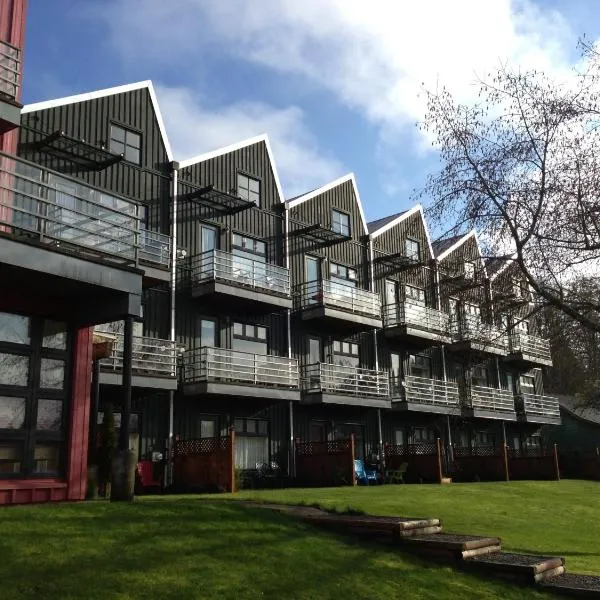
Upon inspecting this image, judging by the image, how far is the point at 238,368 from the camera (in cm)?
2416

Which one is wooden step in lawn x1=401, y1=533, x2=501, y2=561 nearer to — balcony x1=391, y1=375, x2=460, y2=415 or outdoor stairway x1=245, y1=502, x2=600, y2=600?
outdoor stairway x1=245, y1=502, x2=600, y2=600

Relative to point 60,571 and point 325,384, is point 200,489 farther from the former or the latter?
point 60,571

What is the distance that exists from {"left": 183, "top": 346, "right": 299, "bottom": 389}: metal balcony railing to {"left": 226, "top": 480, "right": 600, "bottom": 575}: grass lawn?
20.3ft

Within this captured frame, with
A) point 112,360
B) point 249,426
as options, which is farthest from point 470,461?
point 112,360

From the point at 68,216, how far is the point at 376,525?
12821mm

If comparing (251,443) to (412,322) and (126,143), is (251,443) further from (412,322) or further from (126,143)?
→ (126,143)

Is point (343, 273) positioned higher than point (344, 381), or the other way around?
point (343, 273)

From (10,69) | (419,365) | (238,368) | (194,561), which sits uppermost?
(10,69)

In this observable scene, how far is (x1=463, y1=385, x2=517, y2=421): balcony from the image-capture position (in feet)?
112

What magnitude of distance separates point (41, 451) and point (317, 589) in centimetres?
685

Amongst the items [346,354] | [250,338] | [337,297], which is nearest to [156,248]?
[250,338]

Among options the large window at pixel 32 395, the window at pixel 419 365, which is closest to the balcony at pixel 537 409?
the window at pixel 419 365

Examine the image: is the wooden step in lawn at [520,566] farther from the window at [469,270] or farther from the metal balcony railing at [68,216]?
the metal balcony railing at [68,216]

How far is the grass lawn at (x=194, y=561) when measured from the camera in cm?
653
